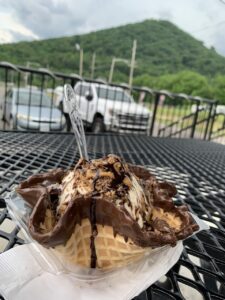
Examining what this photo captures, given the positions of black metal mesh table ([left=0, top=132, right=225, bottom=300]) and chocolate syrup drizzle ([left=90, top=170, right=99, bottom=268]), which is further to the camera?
black metal mesh table ([left=0, top=132, right=225, bottom=300])

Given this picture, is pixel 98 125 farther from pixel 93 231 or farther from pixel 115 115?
pixel 93 231

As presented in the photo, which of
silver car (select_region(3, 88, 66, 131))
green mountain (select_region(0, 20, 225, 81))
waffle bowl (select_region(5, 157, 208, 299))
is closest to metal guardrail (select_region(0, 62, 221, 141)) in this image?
silver car (select_region(3, 88, 66, 131))

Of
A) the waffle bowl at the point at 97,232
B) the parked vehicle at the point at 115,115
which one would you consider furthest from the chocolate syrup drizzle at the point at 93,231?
the parked vehicle at the point at 115,115

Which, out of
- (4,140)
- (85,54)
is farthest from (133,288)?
(85,54)

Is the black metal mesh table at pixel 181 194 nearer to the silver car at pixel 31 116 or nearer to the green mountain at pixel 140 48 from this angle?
the silver car at pixel 31 116

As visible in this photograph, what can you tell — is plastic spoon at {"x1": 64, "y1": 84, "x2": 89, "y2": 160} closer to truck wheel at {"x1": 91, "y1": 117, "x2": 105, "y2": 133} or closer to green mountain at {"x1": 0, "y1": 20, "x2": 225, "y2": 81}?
truck wheel at {"x1": 91, "y1": 117, "x2": 105, "y2": 133}
